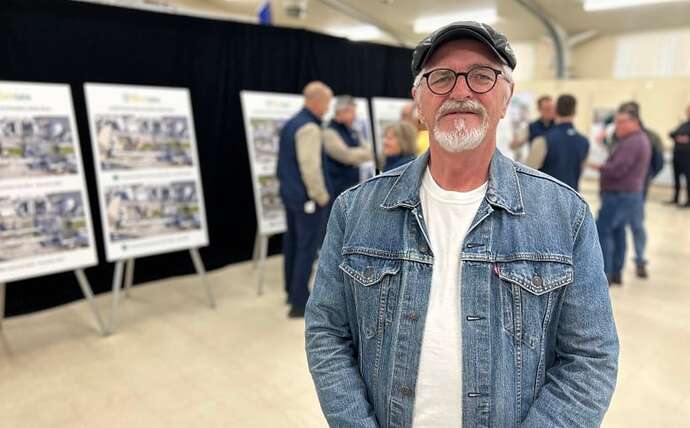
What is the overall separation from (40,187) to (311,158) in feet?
5.15

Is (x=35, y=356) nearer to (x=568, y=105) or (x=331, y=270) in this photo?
(x=331, y=270)

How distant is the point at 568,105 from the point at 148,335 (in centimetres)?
329

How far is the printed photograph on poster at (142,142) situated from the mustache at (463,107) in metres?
2.71

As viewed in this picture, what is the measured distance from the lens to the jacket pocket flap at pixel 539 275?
0.89 meters

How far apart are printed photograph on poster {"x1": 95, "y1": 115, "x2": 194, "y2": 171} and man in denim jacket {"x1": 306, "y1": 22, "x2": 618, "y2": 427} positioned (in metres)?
2.59

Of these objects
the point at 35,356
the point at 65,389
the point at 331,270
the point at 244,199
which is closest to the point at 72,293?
the point at 35,356

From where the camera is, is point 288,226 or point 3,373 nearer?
point 3,373

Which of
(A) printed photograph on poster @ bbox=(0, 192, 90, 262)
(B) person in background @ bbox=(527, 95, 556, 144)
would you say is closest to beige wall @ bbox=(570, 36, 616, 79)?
(B) person in background @ bbox=(527, 95, 556, 144)

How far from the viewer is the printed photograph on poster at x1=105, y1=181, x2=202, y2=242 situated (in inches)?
122

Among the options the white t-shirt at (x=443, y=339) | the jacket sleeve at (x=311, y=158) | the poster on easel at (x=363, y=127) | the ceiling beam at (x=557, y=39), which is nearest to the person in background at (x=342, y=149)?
the jacket sleeve at (x=311, y=158)

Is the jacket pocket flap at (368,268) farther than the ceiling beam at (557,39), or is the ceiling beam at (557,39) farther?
the ceiling beam at (557,39)

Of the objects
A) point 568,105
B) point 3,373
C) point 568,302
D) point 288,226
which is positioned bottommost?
point 3,373

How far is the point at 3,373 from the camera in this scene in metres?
2.62

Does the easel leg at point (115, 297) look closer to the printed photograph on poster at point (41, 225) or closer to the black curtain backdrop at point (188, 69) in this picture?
the printed photograph on poster at point (41, 225)
